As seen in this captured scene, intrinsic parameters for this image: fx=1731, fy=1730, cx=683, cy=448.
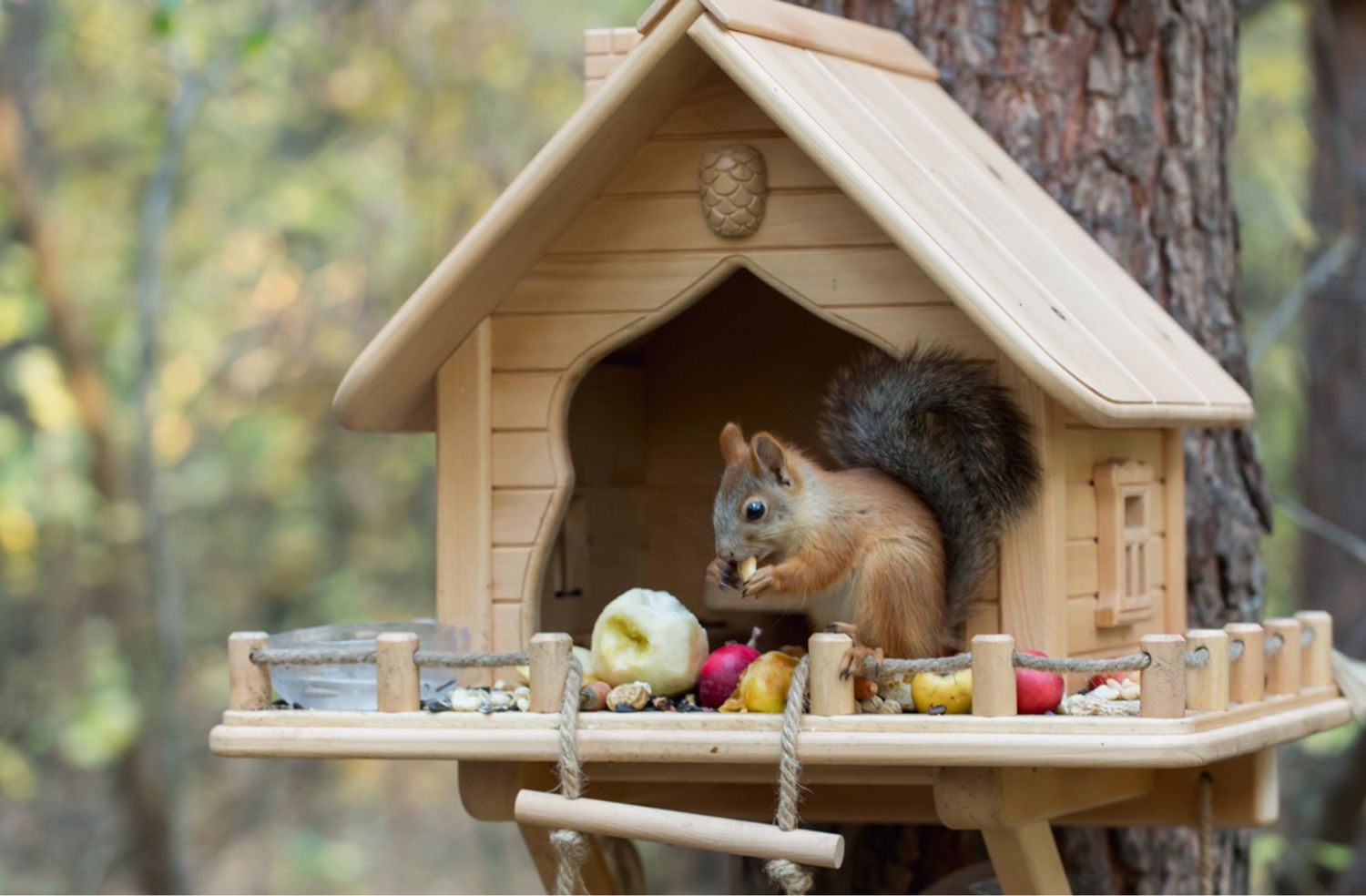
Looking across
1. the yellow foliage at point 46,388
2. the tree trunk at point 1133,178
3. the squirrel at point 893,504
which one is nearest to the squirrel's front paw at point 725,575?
the squirrel at point 893,504

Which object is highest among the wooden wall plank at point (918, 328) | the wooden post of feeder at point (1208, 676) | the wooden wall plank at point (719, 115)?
the wooden wall plank at point (719, 115)

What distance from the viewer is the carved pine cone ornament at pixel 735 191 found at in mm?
2273

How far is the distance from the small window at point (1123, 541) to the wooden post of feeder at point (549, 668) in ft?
2.39

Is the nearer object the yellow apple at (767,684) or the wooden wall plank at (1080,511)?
the yellow apple at (767,684)

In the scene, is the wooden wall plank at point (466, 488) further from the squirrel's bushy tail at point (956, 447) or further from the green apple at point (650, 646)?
the squirrel's bushy tail at point (956, 447)

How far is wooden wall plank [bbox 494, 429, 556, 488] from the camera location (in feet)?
7.72

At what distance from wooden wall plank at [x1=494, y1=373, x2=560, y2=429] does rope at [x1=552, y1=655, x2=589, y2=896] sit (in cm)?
45

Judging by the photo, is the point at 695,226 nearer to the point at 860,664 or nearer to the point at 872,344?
the point at 872,344

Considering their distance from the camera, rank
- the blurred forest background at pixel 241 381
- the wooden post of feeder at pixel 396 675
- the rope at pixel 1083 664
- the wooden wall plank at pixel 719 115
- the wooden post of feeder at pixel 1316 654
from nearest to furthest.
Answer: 1. the rope at pixel 1083 664
2. the wooden post of feeder at pixel 396 675
3. the wooden wall plank at pixel 719 115
4. the wooden post of feeder at pixel 1316 654
5. the blurred forest background at pixel 241 381

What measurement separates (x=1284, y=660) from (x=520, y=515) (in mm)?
1052

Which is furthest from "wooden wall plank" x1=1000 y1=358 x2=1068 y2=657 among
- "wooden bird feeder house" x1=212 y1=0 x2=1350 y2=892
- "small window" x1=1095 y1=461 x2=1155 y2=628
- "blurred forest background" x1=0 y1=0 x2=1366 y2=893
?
"blurred forest background" x1=0 y1=0 x2=1366 y2=893

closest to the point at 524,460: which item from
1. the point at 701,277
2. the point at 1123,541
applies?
the point at 701,277

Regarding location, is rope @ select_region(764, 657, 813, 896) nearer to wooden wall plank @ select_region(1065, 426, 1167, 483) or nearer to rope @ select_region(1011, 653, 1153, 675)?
rope @ select_region(1011, 653, 1153, 675)

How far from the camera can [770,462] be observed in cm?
209
